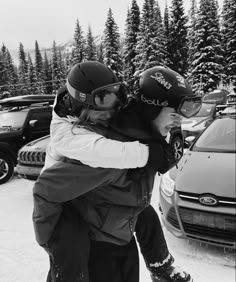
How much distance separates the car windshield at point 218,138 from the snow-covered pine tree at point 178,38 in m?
38.0

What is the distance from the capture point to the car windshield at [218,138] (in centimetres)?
416

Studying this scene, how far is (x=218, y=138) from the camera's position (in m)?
4.44

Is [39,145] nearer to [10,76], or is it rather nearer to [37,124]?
[37,124]

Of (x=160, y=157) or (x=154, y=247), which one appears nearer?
(x=160, y=157)

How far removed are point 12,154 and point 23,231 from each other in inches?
128

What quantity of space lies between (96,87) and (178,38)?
140 ft

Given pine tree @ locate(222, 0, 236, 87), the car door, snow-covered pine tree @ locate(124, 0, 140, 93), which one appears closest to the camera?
the car door

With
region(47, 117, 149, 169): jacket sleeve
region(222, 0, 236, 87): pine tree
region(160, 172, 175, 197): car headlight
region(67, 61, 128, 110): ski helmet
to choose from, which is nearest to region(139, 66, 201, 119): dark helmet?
region(67, 61, 128, 110): ski helmet

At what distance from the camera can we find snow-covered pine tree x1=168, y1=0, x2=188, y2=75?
39647 millimetres

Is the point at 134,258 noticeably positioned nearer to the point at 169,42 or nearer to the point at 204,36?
the point at 204,36

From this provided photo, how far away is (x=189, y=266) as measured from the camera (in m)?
3.20

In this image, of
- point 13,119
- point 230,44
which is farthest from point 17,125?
point 230,44

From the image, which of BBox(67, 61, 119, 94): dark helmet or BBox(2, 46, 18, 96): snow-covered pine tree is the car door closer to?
BBox(67, 61, 119, 94): dark helmet

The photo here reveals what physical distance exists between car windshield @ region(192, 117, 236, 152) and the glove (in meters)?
2.69
